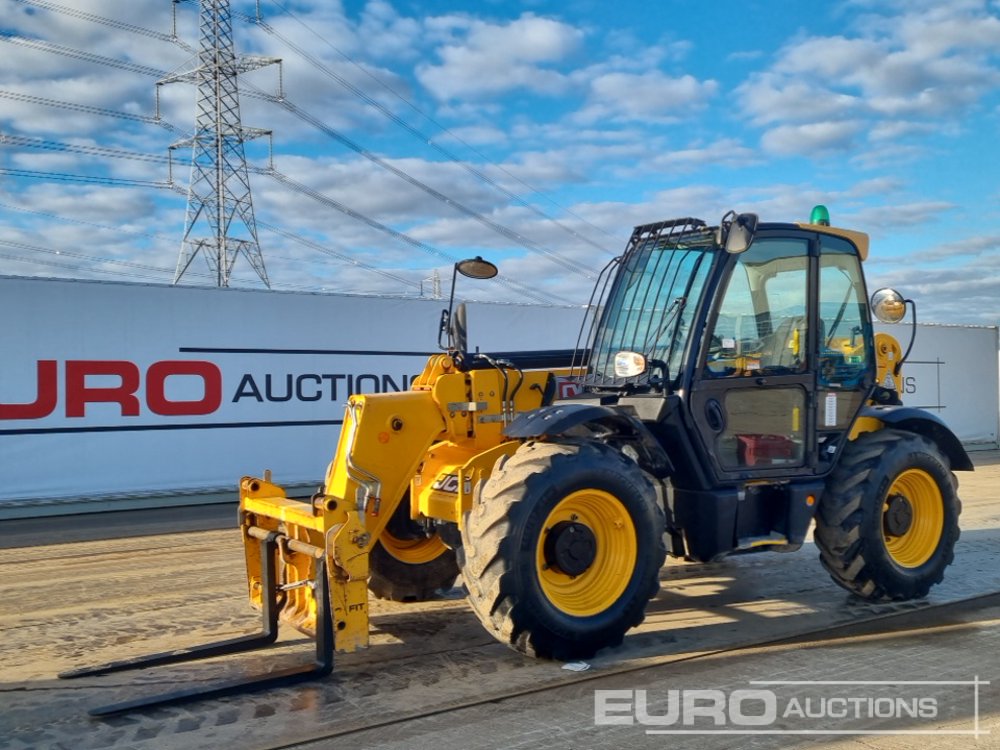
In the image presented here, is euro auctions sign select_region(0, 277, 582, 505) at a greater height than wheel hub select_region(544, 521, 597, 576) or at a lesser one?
greater

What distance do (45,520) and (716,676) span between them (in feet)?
29.6

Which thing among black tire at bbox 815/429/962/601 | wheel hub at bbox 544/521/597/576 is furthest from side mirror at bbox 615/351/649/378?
black tire at bbox 815/429/962/601

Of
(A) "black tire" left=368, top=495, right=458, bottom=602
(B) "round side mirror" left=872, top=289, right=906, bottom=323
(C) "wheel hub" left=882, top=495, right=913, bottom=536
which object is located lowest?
(A) "black tire" left=368, top=495, right=458, bottom=602

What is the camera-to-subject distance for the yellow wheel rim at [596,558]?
5309mm

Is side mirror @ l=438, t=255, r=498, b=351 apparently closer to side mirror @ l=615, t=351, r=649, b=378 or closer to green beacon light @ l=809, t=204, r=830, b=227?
side mirror @ l=615, t=351, r=649, b=378

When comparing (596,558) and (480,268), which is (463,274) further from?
(596,558)

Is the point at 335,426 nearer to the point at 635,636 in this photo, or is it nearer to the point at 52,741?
the point at 635,636

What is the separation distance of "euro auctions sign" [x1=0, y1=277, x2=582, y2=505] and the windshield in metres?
7.17

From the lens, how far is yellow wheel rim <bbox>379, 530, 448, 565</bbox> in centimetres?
654

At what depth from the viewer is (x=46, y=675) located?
5.14 m

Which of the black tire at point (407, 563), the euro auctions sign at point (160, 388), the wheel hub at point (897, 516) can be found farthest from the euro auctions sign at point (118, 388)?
the wheel hub at point (897, 516)

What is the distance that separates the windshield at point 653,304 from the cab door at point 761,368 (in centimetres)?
19

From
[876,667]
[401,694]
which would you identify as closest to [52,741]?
[401,694]

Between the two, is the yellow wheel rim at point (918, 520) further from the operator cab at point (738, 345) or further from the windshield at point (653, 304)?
the windshield at point (653, 304)
